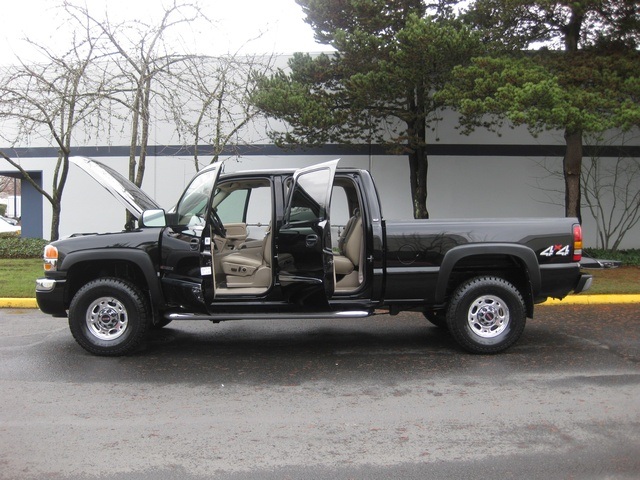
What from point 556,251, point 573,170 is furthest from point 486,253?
point 573,170

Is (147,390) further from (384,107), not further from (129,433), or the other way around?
(384,107)

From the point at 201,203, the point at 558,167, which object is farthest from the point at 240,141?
the point at 201,203

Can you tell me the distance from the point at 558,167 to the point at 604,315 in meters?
8.40

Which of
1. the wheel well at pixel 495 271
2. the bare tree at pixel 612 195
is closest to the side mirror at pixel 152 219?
the wheel well at pixel 495 271

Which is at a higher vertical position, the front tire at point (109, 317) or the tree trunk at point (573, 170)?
the tree trunk at point (573, 170)

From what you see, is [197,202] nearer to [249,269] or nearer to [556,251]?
[249,269]

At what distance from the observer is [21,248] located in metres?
16.4

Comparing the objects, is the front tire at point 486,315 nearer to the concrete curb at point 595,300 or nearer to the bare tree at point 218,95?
the concrete curb at point 595,300

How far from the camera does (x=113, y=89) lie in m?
12.8

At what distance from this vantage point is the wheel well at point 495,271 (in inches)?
260

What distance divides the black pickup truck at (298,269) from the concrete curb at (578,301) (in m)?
3.36

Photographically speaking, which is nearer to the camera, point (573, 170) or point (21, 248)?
point (573, 170)

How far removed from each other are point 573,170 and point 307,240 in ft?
31.6

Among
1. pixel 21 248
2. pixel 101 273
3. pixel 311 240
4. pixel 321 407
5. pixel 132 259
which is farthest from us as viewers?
pixel 21 248
